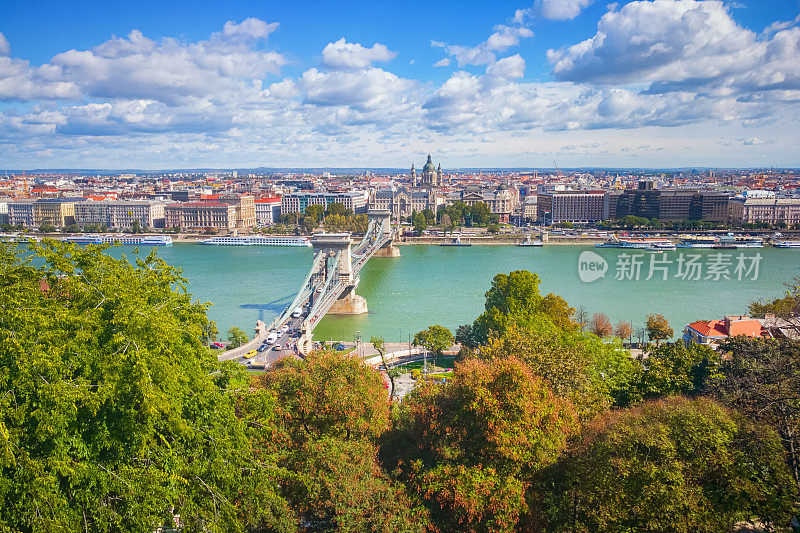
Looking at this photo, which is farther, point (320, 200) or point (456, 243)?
point (320, 200)

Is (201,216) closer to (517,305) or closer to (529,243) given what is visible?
(529,243)

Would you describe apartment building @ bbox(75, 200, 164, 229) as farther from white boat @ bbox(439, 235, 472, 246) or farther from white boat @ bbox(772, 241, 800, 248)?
white boat @ bbox(772, 241, 800, 248)

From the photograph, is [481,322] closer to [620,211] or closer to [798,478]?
[798,478]

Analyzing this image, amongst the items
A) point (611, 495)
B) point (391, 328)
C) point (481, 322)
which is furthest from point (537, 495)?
point (391, 328)

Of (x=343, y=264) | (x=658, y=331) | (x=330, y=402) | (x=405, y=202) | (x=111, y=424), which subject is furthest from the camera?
(x=405, y=202)

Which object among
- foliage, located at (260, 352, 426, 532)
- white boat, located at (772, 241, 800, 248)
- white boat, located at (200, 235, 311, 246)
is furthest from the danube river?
foliage, located at (260, 352, 426, 532)

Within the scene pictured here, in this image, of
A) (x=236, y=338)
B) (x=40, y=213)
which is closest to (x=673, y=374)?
(x=236, y=338)
